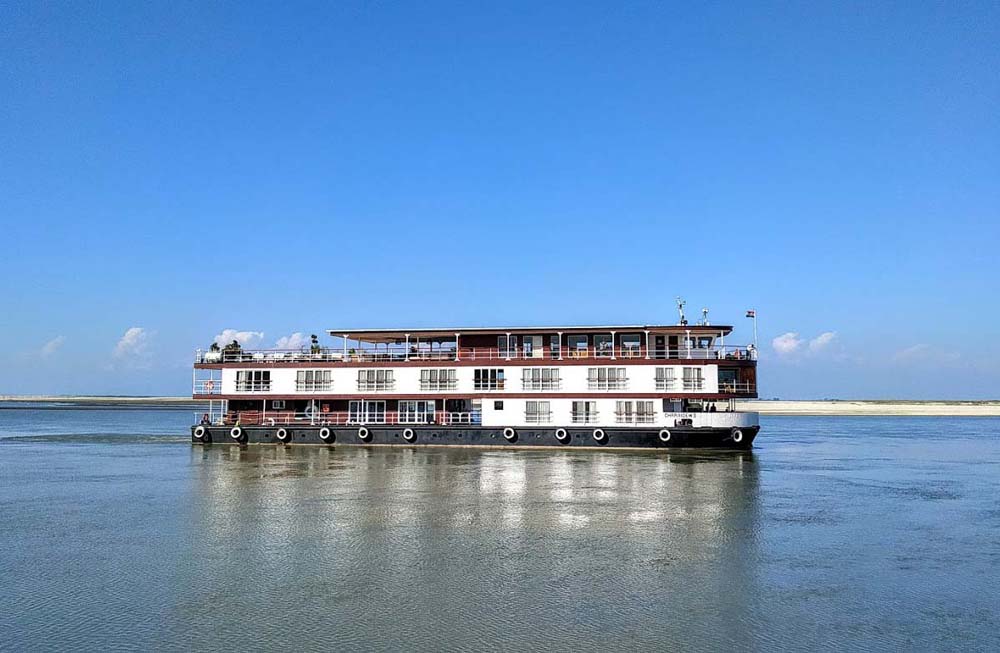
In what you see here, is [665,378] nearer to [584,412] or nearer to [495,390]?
[584,412]

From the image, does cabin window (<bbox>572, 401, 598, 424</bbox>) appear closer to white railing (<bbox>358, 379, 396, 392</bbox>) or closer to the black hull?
the black hull

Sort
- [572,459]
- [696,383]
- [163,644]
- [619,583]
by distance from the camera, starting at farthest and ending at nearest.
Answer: [696,383] < [572,459] < [619,583] < [163,644]

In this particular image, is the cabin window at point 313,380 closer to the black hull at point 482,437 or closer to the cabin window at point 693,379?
the black hull at point 482,437

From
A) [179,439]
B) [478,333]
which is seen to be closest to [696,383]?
[478,333]

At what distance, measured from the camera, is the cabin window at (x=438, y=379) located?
158 ft

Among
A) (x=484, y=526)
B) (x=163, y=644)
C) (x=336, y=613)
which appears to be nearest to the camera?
(x=163, y=644)

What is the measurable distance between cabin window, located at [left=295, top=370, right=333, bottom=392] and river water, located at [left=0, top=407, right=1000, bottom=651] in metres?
14.7

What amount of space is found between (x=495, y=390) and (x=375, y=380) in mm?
8309

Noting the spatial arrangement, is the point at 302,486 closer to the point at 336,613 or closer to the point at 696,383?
the point at 336,613

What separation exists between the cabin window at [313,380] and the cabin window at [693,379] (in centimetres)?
2339

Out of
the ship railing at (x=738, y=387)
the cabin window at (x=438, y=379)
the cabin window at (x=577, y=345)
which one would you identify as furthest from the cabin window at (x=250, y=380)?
the ship railing at (x=738, y=387)

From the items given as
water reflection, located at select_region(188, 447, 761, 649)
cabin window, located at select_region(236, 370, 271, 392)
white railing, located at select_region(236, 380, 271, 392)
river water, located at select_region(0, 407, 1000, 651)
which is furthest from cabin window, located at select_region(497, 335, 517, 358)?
cabin window, located at select_region(236, 370, 271, 392)

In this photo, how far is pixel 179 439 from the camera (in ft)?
203

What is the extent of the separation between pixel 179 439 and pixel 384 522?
151 ft
